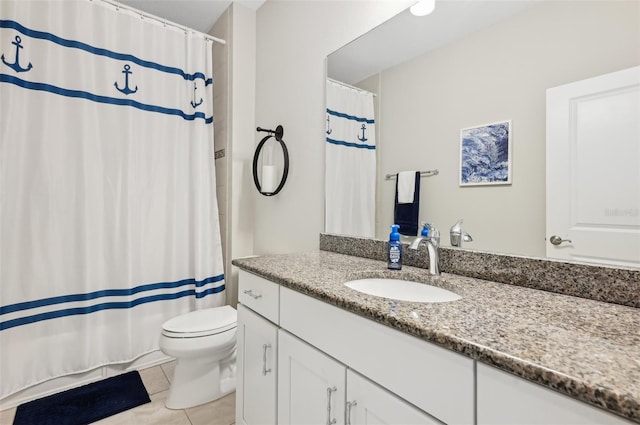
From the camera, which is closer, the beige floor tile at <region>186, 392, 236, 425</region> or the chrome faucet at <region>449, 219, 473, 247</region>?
the chrome faucet at <region>449, 219, 473, 247</region>

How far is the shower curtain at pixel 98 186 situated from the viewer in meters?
1.68

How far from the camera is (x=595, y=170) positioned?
854 millimetres

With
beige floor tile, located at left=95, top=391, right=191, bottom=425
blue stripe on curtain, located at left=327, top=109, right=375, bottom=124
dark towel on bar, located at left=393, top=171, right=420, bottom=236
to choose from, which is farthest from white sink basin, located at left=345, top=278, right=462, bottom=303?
beige floor tile, located at left=95, top=391, right=191, bottom=425

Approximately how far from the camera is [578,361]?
19.7 inches

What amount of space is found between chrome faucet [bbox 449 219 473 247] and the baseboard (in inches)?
79.2

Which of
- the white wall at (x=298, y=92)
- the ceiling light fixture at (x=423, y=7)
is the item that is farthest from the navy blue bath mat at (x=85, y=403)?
the ceiling light fixture at (x=423, y=7)

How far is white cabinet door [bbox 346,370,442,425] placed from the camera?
0.69 m

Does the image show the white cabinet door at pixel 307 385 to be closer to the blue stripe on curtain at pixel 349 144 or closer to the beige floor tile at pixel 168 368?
the blue stripe on curtain at pixel 349 144

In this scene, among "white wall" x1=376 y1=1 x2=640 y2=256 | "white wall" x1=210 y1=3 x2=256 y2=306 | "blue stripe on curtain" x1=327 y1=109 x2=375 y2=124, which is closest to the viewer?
"white wall" x1=376 y1=1 x2=640 y2=256

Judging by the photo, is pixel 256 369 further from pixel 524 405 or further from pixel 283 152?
pixel 283 152

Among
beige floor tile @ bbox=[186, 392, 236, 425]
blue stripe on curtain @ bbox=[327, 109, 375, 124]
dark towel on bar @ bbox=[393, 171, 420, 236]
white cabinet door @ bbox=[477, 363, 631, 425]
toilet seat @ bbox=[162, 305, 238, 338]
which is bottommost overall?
beige floor tile @ bbox=[186, 392, 236, 425]

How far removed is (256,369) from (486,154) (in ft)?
3.84

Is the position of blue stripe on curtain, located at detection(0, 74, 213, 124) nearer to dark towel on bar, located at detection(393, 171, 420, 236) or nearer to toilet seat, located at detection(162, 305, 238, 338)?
toilet seat, located at detection(162, 305, 238, 338)

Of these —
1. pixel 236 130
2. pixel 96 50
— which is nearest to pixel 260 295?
pixel 236 130
